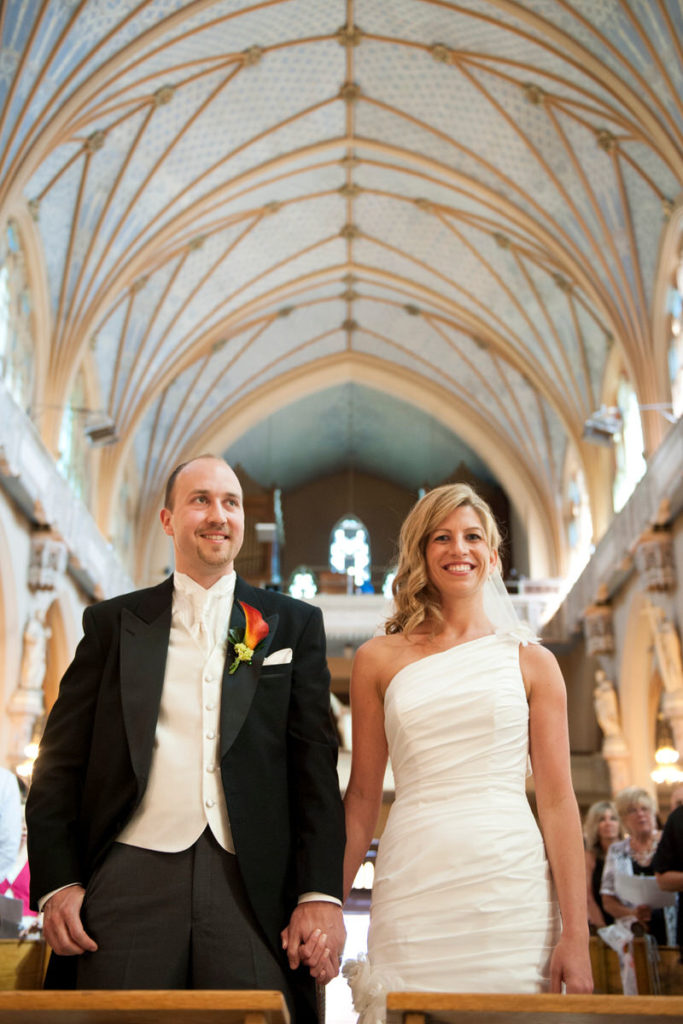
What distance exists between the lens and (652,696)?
17.6 m

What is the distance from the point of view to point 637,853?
24.7 feet

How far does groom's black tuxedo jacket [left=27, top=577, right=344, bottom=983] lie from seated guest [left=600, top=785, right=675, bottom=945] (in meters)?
4.94

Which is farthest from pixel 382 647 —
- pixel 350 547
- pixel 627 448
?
pixel 350 547

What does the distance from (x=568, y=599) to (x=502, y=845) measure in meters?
17.3

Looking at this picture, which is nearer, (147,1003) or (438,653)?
(147,1003)

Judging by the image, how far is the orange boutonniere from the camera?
2.96 meters

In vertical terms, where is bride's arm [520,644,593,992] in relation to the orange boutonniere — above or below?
below

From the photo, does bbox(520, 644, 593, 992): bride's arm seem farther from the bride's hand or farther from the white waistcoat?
the white waistcoat

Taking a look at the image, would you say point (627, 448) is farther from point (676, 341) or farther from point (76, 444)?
point (76, 444)

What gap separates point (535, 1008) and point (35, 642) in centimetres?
1302

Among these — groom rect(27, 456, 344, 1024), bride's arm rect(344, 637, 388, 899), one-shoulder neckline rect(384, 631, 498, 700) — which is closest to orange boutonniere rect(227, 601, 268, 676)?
groom rect(27, 456, 344, 1024)

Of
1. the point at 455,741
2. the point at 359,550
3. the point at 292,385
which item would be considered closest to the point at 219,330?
the point at 292,385

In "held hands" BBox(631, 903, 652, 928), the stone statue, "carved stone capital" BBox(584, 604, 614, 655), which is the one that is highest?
"carved stone capital" BBox(584, 604, 614, 655)

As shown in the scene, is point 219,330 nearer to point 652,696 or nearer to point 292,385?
point 292,385
